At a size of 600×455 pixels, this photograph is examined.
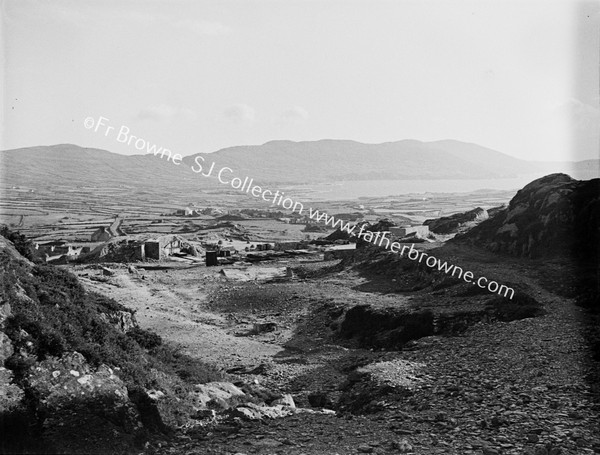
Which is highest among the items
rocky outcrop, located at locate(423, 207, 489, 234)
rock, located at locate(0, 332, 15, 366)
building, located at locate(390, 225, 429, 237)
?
rocky outcrop, located at locate(423, 207, 489, 234)

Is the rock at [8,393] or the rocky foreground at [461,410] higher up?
the rock at [8,393]

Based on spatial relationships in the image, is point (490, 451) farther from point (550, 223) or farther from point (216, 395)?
point (550, 223)

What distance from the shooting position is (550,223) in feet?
70.0

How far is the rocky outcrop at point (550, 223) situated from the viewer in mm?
19719

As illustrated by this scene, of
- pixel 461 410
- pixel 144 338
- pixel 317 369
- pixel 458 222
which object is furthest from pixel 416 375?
pixel 458 222

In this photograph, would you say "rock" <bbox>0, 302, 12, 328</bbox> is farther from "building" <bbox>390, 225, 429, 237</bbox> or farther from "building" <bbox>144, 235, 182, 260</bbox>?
"building" <bbox>144, 235, 182, 260</bbox>

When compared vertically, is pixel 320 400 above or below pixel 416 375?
below

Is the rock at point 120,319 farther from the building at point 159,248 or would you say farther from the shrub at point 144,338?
the building at point 159,248

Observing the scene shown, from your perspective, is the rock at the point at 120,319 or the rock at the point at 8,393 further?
the rock at the point at 120,319

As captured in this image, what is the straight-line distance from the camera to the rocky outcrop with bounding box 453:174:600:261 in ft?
64.7

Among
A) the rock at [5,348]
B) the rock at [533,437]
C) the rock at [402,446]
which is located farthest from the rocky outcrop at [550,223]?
the rock at [5,348]

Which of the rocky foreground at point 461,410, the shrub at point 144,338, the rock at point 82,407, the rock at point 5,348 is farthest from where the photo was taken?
the shrub at point 144,338

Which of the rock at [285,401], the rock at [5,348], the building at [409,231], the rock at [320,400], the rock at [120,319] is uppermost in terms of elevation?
the building at [409,231]

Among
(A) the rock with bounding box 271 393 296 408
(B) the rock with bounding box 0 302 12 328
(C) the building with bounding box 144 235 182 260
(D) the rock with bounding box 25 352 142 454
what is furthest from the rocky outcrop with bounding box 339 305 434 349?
→ (C) the building with bounding box 144 235 182 260
